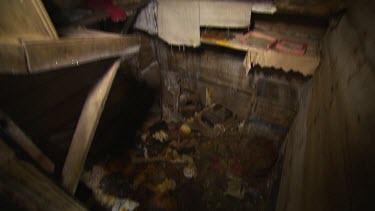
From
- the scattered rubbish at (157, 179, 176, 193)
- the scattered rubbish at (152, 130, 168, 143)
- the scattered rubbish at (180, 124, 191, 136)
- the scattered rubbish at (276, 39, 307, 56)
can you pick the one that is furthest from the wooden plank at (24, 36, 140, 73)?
the scattered rubbish at (180, 124, 191, 136)

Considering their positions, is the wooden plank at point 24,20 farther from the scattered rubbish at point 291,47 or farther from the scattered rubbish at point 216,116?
the scattered rubbish at point 216,116

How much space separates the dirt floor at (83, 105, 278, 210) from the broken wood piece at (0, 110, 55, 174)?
6.12 feet

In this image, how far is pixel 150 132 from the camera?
393 centimetres

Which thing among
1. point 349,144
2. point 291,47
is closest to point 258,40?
point 291,47

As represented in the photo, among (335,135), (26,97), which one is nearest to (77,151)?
(26,97)

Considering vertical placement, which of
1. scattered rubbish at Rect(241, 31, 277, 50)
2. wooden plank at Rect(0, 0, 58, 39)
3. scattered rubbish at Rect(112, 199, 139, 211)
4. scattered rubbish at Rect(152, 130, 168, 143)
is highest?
wooden plank at Rect(0, 0, 58, 39)

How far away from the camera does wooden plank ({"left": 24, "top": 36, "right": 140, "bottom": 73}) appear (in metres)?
0.80

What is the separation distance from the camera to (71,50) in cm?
103

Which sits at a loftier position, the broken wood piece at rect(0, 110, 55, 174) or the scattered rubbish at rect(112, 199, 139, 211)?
the broken wood piece at rect(0, 110, 55, 174)

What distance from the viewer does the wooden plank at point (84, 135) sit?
1350 millimetres

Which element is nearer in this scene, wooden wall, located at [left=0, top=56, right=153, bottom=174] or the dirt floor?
wooden wall, located at [left=0, top=56, right=153, bottom=174]

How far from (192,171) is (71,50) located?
2.73 metres

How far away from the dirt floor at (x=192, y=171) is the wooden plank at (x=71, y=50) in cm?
219

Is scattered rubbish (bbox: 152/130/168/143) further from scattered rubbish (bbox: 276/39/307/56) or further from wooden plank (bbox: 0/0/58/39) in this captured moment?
wooden plank (bbox: 0/0/58/39)
